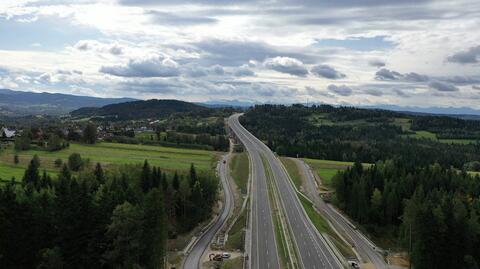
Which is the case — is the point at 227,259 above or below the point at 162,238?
below

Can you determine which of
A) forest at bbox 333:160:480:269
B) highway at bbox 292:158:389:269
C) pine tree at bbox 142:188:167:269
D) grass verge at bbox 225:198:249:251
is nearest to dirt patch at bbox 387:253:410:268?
highway at bbox 292:158:389:269

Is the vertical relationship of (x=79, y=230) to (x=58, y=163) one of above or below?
above

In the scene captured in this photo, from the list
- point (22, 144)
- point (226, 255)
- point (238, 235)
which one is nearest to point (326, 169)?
point (238, 235)

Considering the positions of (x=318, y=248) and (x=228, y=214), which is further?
(x=228, y=214)

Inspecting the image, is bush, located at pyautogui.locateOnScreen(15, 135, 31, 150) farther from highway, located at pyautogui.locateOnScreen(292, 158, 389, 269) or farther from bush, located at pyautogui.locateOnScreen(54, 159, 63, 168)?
highway, located at pyautogui.locateOnScreen(292, 158, 389, 269)

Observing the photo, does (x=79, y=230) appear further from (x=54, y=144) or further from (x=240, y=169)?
(x=54, y=144)

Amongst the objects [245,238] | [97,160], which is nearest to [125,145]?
[97,160]

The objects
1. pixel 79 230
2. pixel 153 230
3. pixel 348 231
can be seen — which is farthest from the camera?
pixel 348 231

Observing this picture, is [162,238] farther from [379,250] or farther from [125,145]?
[125,145]
